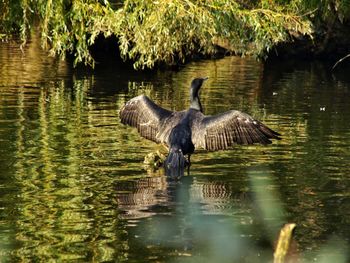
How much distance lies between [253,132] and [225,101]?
42.5 ft

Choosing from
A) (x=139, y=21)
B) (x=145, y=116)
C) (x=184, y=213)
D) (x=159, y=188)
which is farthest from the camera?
(x=139, y=21)

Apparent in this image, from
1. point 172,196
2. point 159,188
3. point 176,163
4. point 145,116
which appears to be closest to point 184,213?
point 172,196

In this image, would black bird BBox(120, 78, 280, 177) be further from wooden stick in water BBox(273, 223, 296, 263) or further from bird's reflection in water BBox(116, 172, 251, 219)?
wooden stick in water BBox(273, 223, 296, 263)

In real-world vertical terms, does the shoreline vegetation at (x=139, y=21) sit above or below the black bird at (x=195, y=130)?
above

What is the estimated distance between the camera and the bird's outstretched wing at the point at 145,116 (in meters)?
18.9

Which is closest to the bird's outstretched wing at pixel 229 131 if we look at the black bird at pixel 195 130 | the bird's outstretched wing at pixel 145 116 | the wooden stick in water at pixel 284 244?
the black bird at pixel 195 130

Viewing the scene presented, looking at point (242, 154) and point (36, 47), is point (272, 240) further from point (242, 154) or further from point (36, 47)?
point (36, 47)

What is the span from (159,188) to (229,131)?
2426mm

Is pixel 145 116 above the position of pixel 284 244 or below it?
below

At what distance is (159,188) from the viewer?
16.0 meters

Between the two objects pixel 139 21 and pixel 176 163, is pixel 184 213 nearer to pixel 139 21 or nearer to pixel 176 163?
pixel 176 163

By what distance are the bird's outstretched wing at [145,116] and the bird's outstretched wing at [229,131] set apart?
1034 mm

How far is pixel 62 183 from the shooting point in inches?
647

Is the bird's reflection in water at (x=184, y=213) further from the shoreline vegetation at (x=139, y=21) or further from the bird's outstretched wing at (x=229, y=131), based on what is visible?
the shoreline vegetation at (x=139, y=21)
